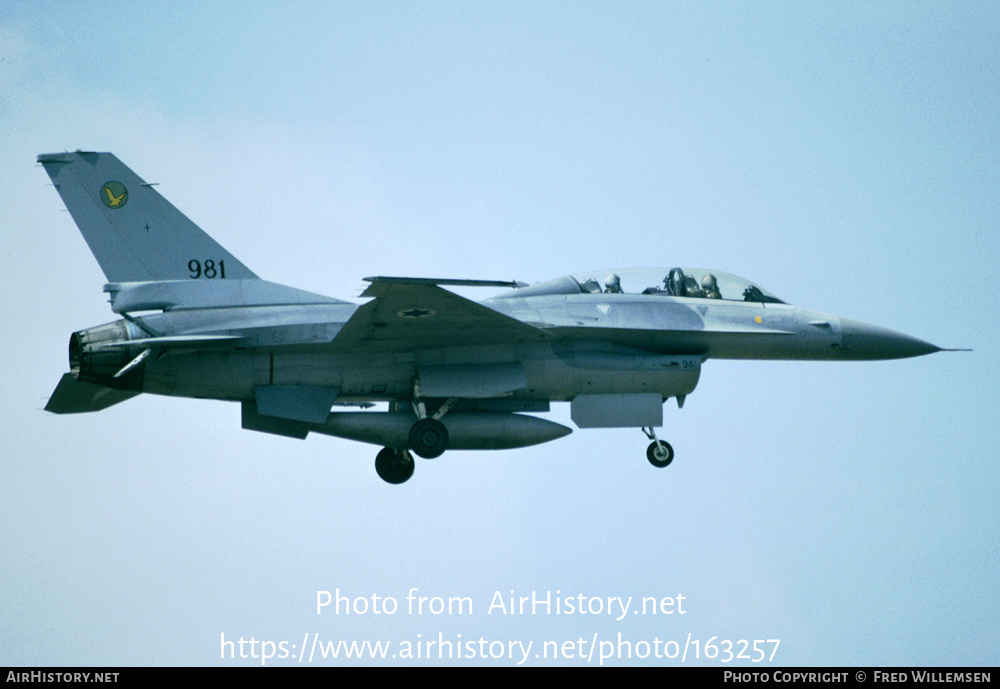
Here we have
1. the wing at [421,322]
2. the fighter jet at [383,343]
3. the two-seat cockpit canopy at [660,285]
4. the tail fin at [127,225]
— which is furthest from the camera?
the two-seat cockpit canopy at [660,285]

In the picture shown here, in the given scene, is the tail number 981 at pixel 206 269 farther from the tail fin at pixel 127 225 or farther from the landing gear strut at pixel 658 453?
the landing gear strut at pixel 658 453

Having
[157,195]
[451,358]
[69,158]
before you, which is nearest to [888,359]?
[451,358]

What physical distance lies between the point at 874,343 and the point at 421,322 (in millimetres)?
6826

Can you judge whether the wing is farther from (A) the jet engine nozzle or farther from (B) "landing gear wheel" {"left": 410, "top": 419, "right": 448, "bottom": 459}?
(A) the jet engine nozzle

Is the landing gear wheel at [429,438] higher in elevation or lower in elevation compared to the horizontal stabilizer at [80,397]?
lower

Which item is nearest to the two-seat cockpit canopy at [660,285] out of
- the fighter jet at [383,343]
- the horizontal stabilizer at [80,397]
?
the fighter jet at [383,343]

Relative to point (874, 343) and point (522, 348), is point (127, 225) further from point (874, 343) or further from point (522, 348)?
point (874, 343)

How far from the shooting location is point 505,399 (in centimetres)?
1833

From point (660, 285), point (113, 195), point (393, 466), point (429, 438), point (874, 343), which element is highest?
point (113, 195)

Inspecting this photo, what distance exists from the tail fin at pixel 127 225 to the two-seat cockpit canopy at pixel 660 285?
14.2ft

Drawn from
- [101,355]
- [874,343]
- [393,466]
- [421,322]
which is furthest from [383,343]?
[874,343]

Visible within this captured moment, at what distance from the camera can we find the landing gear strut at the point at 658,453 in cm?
1856

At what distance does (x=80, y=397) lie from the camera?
17.6 m

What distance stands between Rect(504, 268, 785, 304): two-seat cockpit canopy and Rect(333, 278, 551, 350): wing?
1151 millimetres
